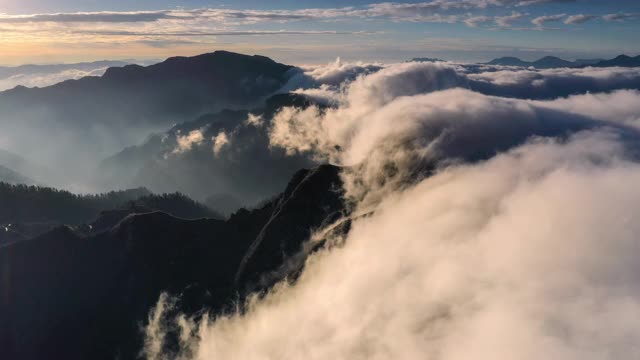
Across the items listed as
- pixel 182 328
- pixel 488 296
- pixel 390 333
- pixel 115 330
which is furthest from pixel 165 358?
pixel 488 296

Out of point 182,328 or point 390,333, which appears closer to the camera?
point 390,333

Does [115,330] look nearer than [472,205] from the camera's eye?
No

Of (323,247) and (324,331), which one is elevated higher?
Answer: (323,247)

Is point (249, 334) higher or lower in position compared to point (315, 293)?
lower

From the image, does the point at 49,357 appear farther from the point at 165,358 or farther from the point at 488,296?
the point at 488,296

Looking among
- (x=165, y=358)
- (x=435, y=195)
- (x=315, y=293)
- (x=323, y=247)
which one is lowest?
(x=165, y=358)

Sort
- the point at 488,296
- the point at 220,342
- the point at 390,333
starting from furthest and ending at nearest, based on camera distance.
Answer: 1. the point at 220,342
2. the point at 390,333
3. the point at 488,296

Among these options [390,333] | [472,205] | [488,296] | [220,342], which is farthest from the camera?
[220,342]

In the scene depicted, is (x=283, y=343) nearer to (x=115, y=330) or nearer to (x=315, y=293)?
(x=315, y=293)

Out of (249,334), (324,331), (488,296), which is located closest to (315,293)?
(324,331)
